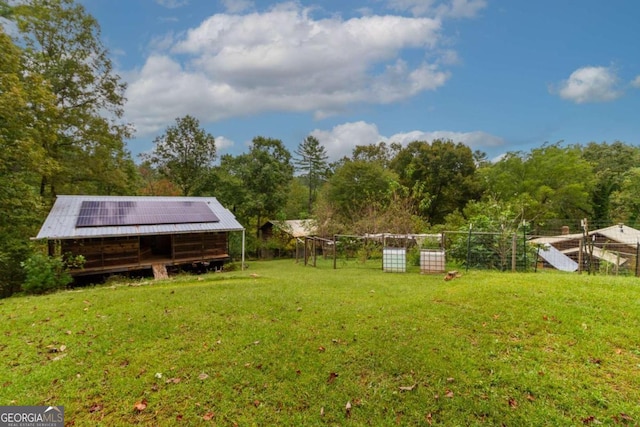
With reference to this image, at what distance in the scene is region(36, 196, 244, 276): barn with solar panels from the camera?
11836mm

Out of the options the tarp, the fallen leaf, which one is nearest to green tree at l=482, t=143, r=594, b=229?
the tarp

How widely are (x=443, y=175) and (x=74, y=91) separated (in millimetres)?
24829

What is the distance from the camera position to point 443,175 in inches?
1008

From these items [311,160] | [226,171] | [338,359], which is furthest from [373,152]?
[338,359]

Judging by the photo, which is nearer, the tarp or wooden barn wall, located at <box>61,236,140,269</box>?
wooden barn wall, located at <box>61,236,140,269</box>

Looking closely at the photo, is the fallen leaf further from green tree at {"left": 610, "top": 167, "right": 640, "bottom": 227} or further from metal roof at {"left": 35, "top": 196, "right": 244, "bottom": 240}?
green tree at {"left": 610, "top": 167, "right": 640, "bottom": 227}

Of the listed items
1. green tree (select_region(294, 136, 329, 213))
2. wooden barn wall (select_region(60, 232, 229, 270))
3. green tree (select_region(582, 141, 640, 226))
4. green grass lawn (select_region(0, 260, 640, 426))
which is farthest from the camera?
green tree (select_region(294, 136, 329, 213))

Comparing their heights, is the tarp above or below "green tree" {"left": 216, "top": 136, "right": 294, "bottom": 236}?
below

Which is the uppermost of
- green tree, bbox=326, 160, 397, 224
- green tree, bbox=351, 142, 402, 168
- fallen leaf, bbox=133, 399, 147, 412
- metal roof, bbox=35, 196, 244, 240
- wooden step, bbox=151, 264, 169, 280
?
green tree, bbox=351, 142, 402, 168

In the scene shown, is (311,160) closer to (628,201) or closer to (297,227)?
(297,227)

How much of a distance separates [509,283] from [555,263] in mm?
8477

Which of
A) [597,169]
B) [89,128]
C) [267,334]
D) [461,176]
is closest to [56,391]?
[267,334]

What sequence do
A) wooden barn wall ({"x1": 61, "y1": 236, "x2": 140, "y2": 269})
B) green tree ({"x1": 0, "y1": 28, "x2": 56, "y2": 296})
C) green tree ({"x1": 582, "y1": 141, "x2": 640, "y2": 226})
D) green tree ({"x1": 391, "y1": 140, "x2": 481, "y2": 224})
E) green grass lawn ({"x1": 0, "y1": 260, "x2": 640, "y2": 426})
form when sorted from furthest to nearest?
green tree ({"x1": 582, "y1": 141, "x2": 640, "y2": 226}) → green tree ({"x1": 391, "y1": 140, "x2": 481, "y2": 224}) → wooden barn wall ({"x1": 61, "y1": 236, "x2": 140, "y2": 269}) → green tree ({"x1": 0, "y1": 28, "x2": 56, "y2": 296}) → green grass lawn ({"x1": 0, "y1": 260, "x2": 640, "y2": 426})

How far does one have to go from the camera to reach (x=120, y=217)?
13000mm
